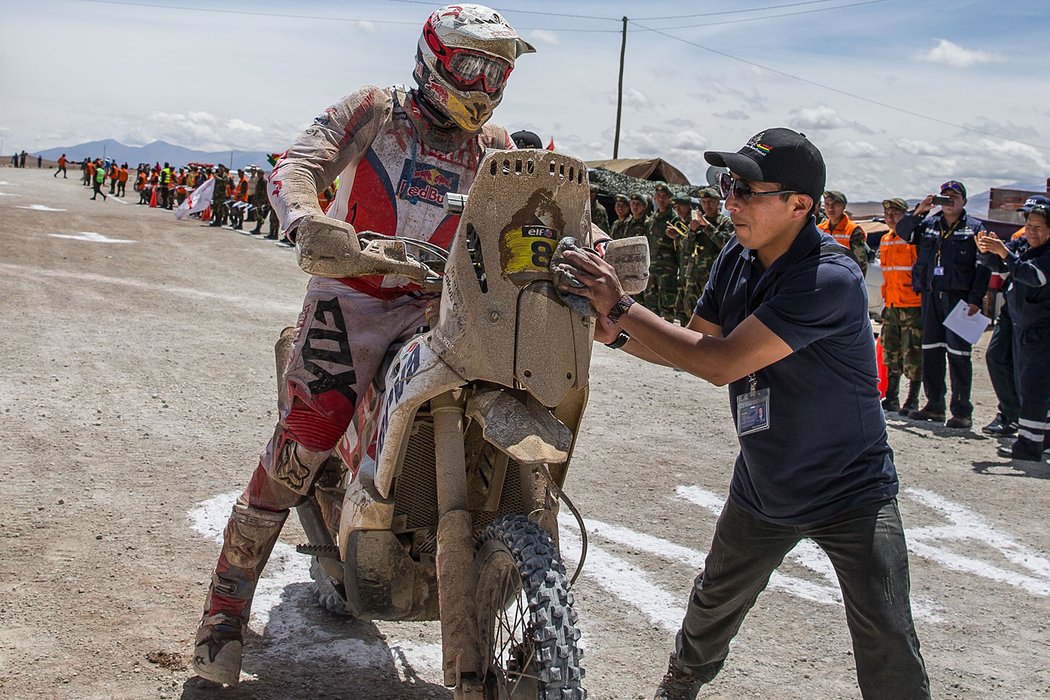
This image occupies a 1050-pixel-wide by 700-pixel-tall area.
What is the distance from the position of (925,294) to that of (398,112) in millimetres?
8108

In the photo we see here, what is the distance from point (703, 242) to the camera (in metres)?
14.7

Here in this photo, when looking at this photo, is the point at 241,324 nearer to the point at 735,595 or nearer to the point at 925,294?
the point at 925,294

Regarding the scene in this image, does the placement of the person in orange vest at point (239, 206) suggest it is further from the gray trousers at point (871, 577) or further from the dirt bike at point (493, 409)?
the gray trousers at point (871, 577)

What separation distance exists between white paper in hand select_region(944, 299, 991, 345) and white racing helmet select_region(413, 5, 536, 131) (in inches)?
293

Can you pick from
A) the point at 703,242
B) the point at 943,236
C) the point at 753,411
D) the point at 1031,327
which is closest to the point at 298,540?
the point at 753,411

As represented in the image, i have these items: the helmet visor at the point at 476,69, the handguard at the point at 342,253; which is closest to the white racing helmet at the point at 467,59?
the helmet visor at the point at 476,69

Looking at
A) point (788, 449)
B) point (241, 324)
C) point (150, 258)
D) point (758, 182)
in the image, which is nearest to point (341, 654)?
point (788, 449)

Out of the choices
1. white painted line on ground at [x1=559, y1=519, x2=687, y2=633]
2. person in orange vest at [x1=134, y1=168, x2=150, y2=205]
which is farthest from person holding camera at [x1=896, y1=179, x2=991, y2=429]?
person in orange vest at [x1=134, y1=168, x2=150, y2=205]

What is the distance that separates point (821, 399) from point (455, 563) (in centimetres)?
131

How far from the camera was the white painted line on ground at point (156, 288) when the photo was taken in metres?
13.2

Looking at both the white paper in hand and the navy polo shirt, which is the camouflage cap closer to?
the white paper in hand

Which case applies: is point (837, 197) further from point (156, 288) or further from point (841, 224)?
point (156, 288)

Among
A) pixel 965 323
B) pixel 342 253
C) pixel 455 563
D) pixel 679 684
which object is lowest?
pixel 679 684

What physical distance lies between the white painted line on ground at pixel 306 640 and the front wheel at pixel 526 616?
1.17 m
